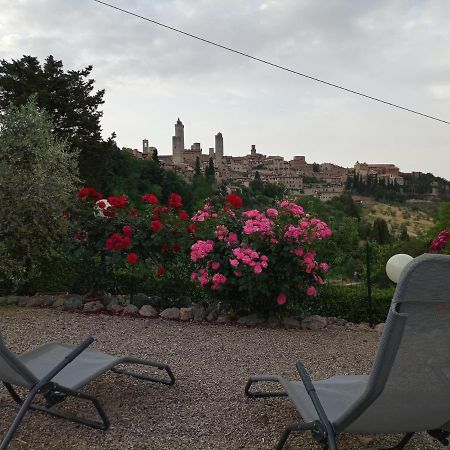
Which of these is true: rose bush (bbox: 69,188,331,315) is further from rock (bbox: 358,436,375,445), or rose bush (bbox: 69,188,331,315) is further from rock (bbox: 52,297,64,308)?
rock (bbox: 358,436,375,445)

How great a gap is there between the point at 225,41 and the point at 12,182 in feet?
12.7

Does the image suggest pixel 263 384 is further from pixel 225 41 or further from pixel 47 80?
pixel 47 80

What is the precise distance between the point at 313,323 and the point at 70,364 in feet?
9.12

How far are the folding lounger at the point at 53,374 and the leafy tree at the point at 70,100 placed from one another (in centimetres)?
1917

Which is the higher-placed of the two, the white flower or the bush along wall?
the white flower

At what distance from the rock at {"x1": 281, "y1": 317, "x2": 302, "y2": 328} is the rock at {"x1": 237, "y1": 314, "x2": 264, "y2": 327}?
22cm

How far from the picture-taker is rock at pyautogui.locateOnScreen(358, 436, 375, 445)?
93.0 inches

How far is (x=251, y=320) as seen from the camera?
4785 mm

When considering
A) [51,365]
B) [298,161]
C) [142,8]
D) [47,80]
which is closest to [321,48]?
[142,8]

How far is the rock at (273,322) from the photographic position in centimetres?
477

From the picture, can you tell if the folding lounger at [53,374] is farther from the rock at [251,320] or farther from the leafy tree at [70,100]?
the leafy tree at [70,100]

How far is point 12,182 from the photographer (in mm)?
5945

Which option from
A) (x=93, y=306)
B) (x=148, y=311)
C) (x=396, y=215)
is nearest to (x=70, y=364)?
(x=148, y=311)

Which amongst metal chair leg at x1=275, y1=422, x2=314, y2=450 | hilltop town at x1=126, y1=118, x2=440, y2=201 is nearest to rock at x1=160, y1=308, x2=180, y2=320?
metal chair leg at x1=275, y1=422, x2=314, y2=450
